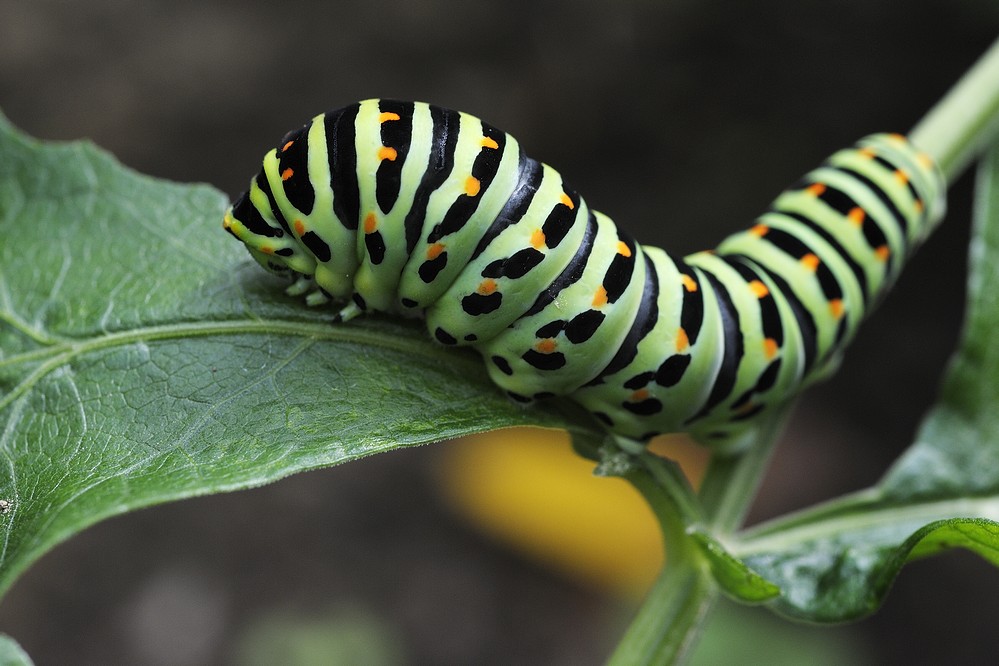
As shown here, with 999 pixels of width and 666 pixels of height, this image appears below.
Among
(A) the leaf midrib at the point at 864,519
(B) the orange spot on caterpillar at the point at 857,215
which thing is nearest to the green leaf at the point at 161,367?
(A) the leaf midrib at the point at 864,519

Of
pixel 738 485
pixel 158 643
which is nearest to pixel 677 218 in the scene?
pixel 158 643

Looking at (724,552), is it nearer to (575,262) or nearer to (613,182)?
(575,262)

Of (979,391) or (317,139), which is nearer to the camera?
(317,139)

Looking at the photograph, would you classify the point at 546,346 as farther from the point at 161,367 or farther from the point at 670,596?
the point at 161,367

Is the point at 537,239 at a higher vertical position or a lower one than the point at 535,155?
higher

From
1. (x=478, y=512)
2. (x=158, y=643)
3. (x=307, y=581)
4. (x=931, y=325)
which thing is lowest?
(x=158, y=643)

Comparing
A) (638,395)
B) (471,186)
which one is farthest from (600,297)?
(471,186)

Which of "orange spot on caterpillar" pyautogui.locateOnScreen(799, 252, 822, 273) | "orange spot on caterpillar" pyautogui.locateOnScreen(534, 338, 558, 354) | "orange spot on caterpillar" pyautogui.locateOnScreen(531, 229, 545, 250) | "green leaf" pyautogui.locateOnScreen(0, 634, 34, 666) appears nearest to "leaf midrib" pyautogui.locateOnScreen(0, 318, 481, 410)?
"orange spot on caterpillar" pyautogui.locateOnScreen(534, 338, 558, 354)
